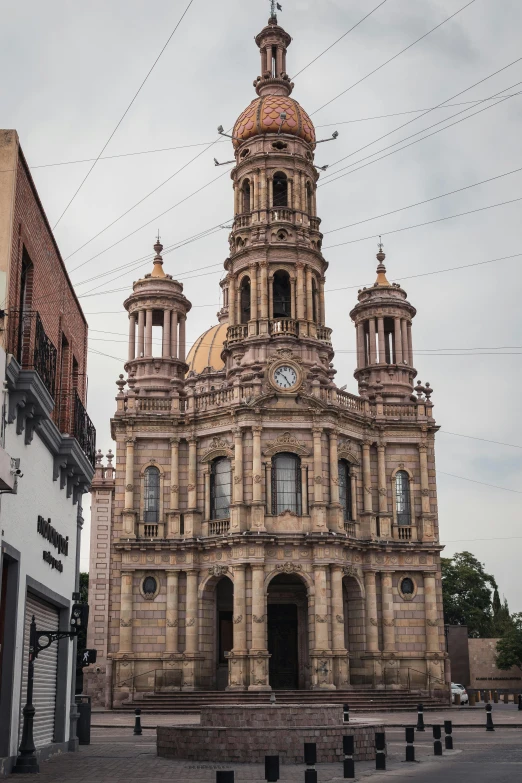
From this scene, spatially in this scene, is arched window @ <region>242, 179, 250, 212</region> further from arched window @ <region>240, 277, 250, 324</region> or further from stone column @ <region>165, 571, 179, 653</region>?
stone column @ <region>165, 571, 179, 653</region>

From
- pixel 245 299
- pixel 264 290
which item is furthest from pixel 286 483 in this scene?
pixel 245 299

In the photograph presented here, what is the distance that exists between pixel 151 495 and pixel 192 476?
7.95 ft

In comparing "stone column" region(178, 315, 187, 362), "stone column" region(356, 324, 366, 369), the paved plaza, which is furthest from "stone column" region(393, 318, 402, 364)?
the paved plaza

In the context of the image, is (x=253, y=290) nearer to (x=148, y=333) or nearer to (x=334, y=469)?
(x=148, y=333)

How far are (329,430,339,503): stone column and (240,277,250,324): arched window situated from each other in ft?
30.7

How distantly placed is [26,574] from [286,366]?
3095 cm

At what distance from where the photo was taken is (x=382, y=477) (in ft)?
175

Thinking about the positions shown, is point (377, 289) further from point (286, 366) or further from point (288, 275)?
point (286, 366)

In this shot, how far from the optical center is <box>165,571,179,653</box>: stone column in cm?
4962

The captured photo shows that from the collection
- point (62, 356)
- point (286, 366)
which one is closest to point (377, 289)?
point (286, 366)

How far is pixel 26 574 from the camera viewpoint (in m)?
21.3

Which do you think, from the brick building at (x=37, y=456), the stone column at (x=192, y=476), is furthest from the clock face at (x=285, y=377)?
the brick building at (x=37, y=456)

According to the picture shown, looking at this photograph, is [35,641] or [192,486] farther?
[192,486]

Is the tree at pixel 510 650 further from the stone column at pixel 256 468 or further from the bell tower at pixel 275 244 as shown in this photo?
the stone column at pixel 256 468
